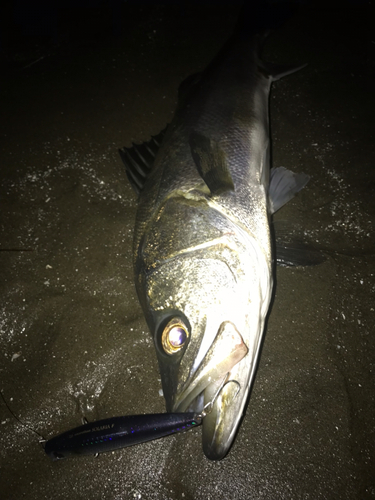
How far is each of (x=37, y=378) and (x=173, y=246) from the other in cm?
160

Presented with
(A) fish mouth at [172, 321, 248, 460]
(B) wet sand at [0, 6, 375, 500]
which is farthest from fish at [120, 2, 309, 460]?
(B) wet sand at [0, 6, 375, 500]

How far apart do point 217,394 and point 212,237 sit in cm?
93

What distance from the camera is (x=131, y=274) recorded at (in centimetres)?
273

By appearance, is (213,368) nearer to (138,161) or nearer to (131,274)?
(131,274)

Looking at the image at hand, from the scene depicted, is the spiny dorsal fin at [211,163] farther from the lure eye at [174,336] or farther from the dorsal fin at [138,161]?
the lure eye at [174,336]

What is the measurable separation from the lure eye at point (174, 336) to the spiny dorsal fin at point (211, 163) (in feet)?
3.13

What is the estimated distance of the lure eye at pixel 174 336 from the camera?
1774mm

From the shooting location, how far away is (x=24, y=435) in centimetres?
233

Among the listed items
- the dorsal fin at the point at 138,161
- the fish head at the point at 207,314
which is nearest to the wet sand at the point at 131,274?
the dorsal fin at the point at 138,161

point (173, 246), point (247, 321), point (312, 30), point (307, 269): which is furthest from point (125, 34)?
point (247, 321)

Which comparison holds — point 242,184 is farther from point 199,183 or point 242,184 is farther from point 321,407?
point 321,407

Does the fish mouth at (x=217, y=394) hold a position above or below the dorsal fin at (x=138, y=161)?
below

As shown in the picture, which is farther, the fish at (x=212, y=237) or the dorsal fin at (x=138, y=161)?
the dorsal fin at (x=138, y=161)

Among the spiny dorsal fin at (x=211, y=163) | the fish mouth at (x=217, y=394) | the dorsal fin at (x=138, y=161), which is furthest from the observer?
the dorsal fin at (x=138, y=161)
